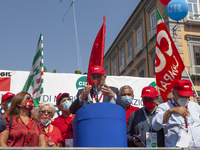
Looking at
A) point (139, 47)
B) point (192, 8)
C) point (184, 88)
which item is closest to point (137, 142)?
point (184, 88)

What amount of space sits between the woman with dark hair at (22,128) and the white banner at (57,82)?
3357mm

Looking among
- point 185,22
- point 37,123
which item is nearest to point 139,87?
point 37,123

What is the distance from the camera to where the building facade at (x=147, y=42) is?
18141mm

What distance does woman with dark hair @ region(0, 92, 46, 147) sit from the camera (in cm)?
337

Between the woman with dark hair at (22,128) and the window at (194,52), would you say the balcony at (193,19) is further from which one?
the woman with dark hair at (22,128)

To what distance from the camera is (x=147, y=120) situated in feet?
12.4

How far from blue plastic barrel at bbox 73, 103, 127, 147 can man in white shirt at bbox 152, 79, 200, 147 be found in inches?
18.8

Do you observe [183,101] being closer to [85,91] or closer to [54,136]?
[85,91]

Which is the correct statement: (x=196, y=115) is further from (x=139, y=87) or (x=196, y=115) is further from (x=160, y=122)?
(x=139, y=87)

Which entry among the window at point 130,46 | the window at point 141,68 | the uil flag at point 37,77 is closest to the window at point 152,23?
the window at point 141,68

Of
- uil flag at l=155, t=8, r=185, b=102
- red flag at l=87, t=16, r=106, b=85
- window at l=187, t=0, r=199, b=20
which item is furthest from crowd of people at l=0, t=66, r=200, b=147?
window at l=187, t=0, r=199, b=20

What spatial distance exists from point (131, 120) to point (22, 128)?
1427mm

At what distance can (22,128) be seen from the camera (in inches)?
137

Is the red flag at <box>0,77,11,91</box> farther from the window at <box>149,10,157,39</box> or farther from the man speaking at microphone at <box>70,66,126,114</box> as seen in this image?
the window at <box>149,10,157,39</box>
